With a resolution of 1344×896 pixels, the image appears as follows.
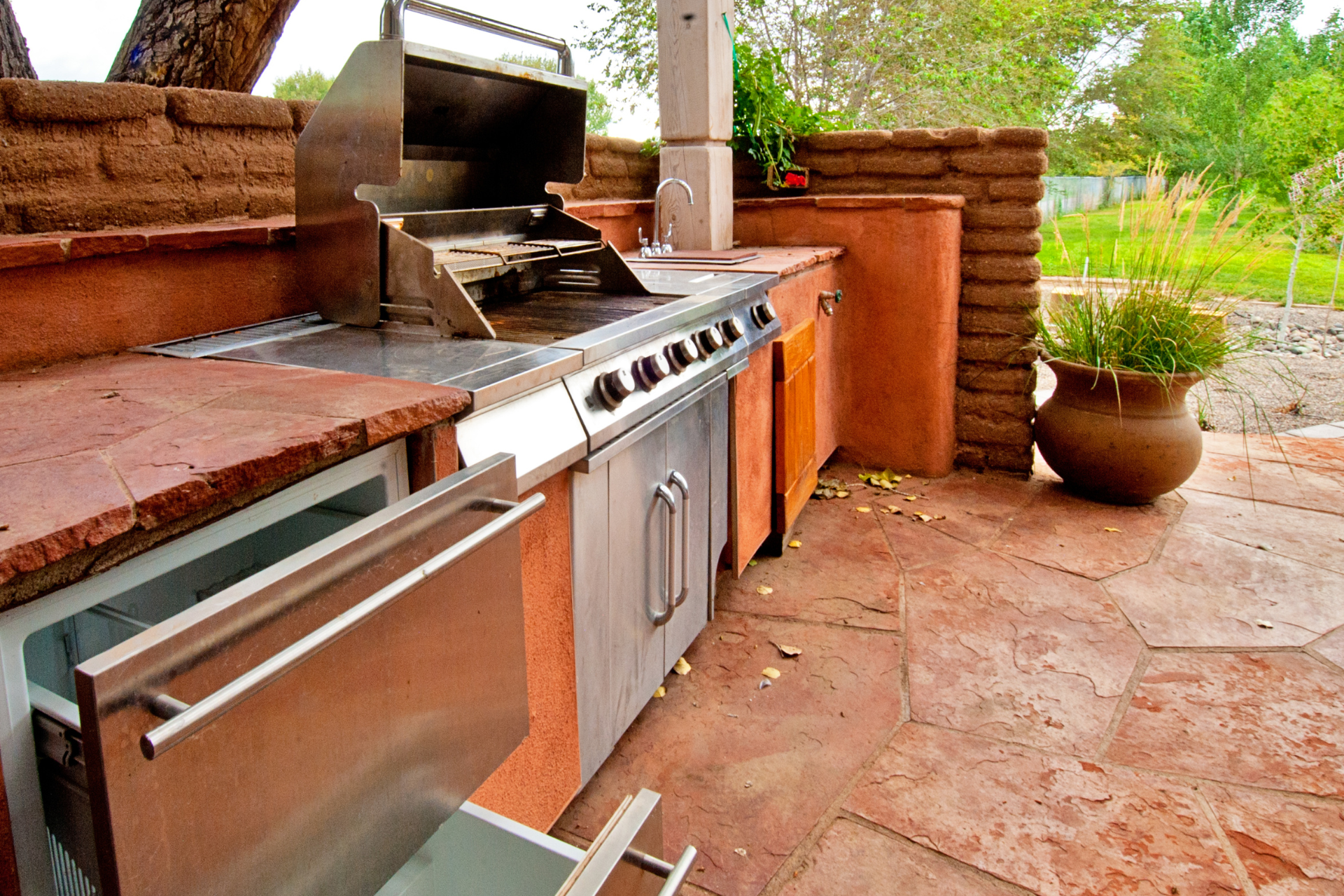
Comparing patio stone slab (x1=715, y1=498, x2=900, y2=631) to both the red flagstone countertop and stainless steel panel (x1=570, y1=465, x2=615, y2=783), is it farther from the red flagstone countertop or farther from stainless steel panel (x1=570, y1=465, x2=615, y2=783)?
the red flagstone countertop

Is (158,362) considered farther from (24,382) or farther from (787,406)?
(787,406)

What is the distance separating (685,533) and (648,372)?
0.48 meters

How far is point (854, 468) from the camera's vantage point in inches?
173

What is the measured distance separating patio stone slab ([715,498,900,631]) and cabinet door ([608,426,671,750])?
2.72 feet

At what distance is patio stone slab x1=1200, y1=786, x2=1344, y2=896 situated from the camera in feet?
6.01

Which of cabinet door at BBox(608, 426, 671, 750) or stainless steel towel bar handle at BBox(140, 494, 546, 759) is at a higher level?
stainless steel towel bar handle at BBox(140, 494, 546, 759)

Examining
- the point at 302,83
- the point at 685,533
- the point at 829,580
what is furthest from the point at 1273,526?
the point at 302,83

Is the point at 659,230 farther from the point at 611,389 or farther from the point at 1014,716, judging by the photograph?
the point at 1014,716

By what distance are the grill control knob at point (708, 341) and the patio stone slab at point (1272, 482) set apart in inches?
109

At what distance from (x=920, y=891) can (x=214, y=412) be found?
63.2 inches

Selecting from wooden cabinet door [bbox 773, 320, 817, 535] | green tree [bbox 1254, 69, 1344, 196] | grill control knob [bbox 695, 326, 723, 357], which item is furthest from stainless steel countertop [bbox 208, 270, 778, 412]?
green tree [bbox 1254, 69, 1344, 196]

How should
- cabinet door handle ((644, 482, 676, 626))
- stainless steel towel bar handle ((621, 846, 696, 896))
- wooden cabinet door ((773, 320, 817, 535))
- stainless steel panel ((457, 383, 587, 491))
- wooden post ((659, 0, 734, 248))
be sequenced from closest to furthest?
stainless steel towel bar handle ((621, 846, 696, 896)) → stainless steel panel ((457, 383, 587, 491)) → cabinet door handle ((644, 482, 676, 626)) → wooden cabinet door ((773, 320, 817, 535)) → wooden post ((659, 0, 734, 248))

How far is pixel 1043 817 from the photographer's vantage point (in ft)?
6.69

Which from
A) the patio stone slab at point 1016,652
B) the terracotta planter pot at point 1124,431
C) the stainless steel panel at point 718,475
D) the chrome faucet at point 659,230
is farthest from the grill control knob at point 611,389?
the terracotta planter pot at point 1124,431
